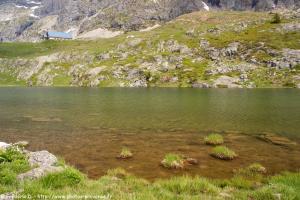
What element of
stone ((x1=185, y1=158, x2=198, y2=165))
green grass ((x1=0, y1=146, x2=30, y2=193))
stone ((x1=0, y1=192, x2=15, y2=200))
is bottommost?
stone ((x1=185, y1=158, x2=198, y2=165))

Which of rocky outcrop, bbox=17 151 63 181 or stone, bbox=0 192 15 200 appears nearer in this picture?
stone, bbox=0 192 15 200

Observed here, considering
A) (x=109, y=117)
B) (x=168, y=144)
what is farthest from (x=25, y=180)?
(x=109, y=117)

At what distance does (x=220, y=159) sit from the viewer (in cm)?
3297

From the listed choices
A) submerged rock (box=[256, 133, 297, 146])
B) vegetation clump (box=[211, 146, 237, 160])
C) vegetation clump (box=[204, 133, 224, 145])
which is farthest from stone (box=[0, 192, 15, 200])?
submerged rock (box=[256, 133, 297, 146])

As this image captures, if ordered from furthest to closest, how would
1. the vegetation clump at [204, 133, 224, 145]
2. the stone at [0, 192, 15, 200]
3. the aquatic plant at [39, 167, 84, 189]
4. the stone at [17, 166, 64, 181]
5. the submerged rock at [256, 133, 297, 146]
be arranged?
the submerged rock at [256, 133, 297, 146]
the vegetation clump at [204, 133, 224, 145]
the stone at [17, 166, 64, 181]
the aquatic plant at [39, 167, 84, 189]
the stone at [0, 192, 15, 200]

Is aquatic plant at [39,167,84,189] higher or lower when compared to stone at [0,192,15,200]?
lower

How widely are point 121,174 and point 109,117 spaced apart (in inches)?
1623

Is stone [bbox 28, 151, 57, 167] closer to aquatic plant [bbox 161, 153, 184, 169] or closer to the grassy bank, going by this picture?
the grassy bank

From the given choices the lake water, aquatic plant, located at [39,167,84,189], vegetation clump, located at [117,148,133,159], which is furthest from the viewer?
vegetation clump, located at [117,148,133,159]

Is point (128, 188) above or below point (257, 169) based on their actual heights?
above

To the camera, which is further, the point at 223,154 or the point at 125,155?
the point at 125,155

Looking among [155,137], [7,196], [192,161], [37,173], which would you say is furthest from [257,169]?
[7,196]

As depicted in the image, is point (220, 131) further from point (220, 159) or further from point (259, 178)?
point (259, 178)

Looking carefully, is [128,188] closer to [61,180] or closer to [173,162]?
[61,180]
